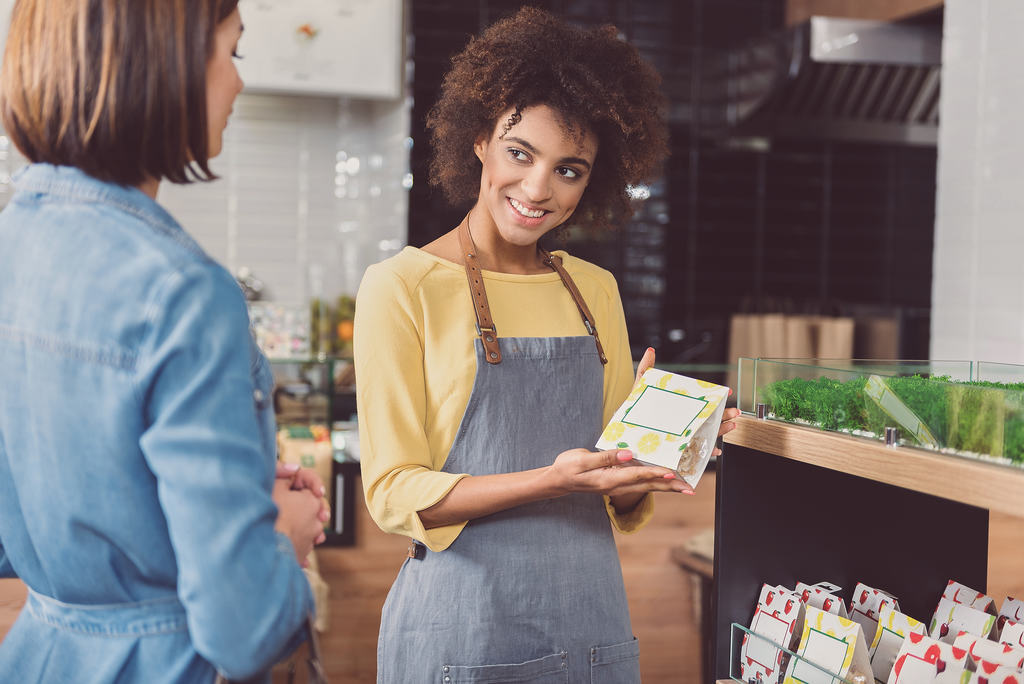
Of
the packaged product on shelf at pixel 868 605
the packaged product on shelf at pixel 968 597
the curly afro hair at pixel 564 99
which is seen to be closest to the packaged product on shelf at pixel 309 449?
the curly afro hair at pixel 564 99

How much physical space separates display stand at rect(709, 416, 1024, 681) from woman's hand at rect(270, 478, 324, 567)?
63 cm

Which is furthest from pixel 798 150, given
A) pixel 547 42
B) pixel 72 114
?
pixel 72 114

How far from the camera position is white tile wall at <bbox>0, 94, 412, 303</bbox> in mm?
4129

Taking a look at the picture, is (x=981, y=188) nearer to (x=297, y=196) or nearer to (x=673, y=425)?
(x=673, y=425)

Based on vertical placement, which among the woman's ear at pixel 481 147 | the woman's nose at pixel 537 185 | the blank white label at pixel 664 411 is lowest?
the blank white label at pixel 664 411

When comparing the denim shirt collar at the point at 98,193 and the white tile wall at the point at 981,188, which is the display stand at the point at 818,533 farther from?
the white tile wall at the point at 981,188

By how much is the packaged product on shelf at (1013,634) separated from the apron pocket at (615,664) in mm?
496

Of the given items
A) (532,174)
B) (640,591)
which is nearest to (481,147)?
(532,174)

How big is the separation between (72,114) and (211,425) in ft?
0.92

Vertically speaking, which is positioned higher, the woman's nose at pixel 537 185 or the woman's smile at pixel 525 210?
the woman's nose at pixel 537 185

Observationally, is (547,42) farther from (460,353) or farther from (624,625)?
(624,625)

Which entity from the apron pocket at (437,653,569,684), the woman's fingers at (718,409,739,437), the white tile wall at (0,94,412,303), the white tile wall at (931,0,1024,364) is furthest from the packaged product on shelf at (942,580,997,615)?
the white tile wall at (0,94,412,303)

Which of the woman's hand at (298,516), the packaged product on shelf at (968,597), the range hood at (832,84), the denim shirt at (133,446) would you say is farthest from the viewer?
the range hood at (832,84)

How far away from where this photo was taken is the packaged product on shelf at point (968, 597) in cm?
127
